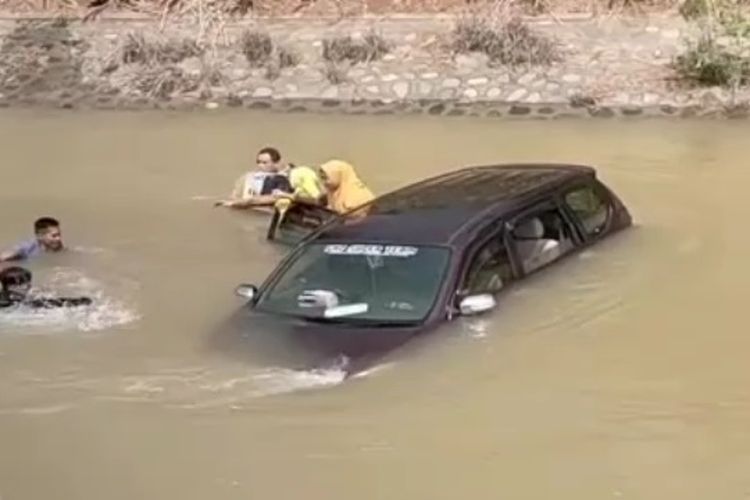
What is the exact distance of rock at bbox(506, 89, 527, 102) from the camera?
74.8 ft

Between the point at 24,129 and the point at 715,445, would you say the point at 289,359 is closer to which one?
the point at 715,445

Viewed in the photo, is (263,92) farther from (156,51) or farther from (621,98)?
(621,98)

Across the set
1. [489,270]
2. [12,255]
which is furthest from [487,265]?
[12,255]

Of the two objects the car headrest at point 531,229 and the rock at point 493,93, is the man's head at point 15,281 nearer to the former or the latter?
the car headrest at point 531,229

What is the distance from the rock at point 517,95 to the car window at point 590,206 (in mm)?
9693

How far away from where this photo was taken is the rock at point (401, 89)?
23.3 m

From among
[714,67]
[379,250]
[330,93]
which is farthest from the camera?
[330,93]

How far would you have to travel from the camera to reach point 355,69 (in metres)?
24.0

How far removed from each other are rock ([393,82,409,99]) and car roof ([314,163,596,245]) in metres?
10.3

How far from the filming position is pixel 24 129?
22.6m

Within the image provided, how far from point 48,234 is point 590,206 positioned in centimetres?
480

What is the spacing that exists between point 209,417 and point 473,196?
281cm

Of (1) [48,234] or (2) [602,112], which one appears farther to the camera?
(2) [602,112]

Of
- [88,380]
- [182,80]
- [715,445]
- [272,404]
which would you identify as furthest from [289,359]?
[182,80]
